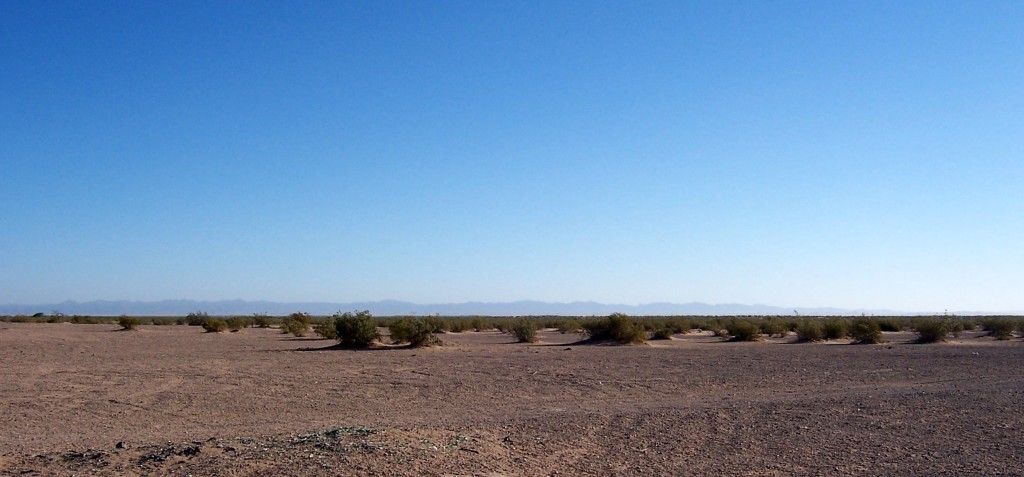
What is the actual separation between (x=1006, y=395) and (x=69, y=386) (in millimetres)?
21989

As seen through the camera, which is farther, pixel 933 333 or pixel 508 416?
pixel 933 333

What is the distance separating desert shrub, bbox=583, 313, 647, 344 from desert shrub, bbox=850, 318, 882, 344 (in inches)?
454

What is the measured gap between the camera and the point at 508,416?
50.0 feet

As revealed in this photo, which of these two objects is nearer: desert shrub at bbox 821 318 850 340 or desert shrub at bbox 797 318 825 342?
desert shrub at bbox 797 318 825 342

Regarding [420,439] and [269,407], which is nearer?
[420,439]

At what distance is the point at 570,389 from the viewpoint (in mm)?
20391

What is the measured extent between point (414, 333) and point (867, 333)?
2445cm

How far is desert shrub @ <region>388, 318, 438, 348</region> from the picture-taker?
3712 cm

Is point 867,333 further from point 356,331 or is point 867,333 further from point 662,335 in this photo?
point 356,331

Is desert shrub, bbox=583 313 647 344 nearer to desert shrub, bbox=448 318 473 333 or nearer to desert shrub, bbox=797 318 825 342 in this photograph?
desert shrub, bbox=797 318 825 342

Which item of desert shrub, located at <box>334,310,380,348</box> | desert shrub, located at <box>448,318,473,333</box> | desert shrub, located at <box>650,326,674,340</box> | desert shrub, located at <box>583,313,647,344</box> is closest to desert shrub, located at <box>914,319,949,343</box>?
desert shrub, located at <box>650,326,674,340</box>

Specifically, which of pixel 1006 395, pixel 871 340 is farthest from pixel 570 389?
pixel 871 340

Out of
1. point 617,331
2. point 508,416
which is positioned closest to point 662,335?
point 617,331

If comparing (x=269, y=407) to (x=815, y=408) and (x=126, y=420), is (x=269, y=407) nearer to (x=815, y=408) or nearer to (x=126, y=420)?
(x=126, y=420)
